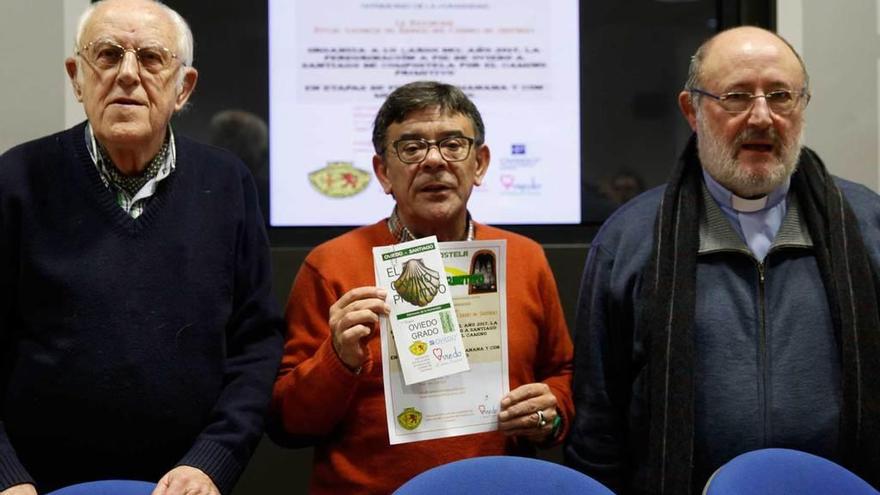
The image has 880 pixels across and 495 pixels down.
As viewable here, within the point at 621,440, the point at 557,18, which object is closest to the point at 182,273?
the point at 621,440

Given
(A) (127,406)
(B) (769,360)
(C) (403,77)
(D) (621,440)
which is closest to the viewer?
(A) (127,406)

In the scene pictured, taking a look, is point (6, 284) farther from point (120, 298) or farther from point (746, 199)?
point (746, 199)

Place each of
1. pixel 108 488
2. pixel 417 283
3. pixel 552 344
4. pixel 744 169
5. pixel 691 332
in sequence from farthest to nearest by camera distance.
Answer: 1. pixel 552 344
2. pixel 744 169
3. pixel 691 332
4. pixel 417 283
5. pixel 108 488

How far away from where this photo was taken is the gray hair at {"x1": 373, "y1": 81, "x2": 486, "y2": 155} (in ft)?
7.81

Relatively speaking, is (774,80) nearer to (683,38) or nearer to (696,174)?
(696,174)

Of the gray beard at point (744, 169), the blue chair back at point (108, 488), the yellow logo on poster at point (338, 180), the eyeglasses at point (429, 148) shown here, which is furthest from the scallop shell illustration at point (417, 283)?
the yellow logo on poster at point (338, 180)

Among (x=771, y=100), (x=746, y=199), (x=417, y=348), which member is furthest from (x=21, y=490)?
(x=771, y=100)

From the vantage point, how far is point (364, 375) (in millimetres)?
2322

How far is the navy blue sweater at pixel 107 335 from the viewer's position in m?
2.08

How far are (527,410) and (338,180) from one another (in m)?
1.75

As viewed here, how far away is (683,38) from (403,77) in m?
1.25

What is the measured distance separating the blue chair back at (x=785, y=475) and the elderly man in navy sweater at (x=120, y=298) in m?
1.17

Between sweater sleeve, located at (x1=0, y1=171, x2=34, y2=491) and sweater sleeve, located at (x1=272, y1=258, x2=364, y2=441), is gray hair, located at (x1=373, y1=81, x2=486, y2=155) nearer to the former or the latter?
sweater sleeve, located at (x1=272, y1=258, x2=364, y2=441)

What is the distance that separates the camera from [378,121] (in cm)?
246
